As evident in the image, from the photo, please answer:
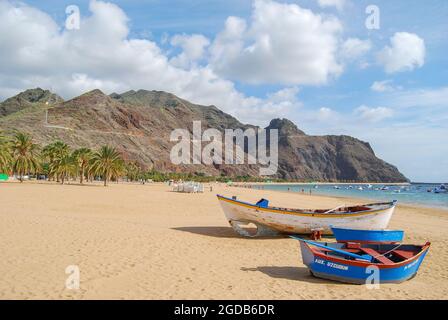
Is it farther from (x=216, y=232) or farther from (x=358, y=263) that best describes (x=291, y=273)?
(x=216, y=232)

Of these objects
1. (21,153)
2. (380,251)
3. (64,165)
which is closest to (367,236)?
(380,251)

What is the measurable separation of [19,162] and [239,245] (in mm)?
56069

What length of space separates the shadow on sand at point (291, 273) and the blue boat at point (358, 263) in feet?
0.65

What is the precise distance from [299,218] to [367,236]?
13.1 ft

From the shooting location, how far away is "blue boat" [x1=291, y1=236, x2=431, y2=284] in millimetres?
8844

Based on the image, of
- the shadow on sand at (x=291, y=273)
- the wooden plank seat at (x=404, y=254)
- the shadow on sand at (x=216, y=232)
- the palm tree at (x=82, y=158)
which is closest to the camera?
the shadow on sand at (x=291, y=273)

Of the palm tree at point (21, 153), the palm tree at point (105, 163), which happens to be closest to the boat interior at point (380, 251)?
the palm tree at point (105, 163)

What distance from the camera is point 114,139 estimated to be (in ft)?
464

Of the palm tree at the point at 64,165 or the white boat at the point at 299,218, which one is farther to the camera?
the palm tree at the point at 64,165

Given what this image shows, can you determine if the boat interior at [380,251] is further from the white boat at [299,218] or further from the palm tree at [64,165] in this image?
the palm tree at [64,165]

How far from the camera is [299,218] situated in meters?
14.8

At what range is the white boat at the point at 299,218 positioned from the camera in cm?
1454

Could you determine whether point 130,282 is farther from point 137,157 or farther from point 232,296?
point 137,157
